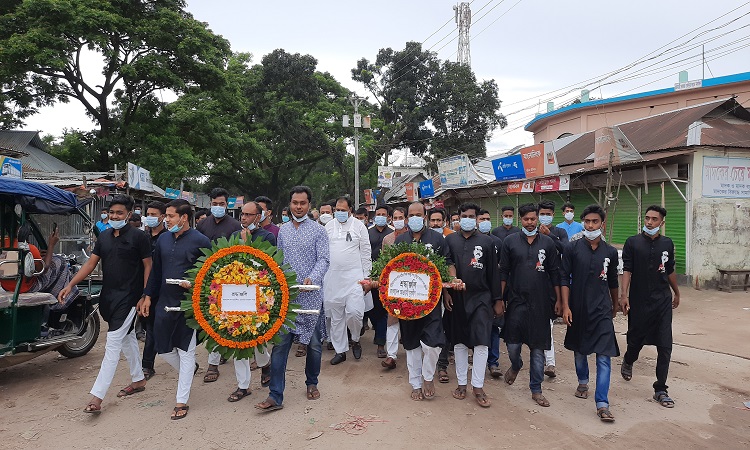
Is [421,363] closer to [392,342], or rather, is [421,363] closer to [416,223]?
[392,342]

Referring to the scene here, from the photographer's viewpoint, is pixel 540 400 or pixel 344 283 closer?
pixel 540 400

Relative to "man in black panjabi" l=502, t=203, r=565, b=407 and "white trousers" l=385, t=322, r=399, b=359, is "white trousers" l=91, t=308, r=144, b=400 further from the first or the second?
"man in black panjabi" l=502, t=203, r=565, b=407

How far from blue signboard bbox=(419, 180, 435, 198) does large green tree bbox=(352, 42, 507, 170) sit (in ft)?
22.3

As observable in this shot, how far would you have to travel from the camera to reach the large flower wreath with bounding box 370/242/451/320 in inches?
194

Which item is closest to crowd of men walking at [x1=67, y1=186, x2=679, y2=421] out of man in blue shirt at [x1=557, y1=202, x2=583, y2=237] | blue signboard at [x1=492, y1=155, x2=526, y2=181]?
man in blue shirt at [x1=557, y1=202, x2=583, y2=237]

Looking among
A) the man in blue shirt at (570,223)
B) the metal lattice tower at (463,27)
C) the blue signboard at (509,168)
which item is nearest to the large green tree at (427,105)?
the metal lattice tower at (463,27)

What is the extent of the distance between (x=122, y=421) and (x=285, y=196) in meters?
32.3

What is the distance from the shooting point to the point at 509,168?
1678cm

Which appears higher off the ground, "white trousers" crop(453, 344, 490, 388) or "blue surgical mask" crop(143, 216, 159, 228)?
"blue surgical mask" crop(143, 216, 159, 228)

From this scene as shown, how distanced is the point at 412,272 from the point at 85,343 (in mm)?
4678

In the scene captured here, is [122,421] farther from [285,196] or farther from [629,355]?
[285,196]

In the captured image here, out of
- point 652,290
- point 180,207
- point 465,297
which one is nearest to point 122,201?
point 180,207

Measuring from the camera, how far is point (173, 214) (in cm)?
484

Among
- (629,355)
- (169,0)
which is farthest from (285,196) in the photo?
(629,355)
